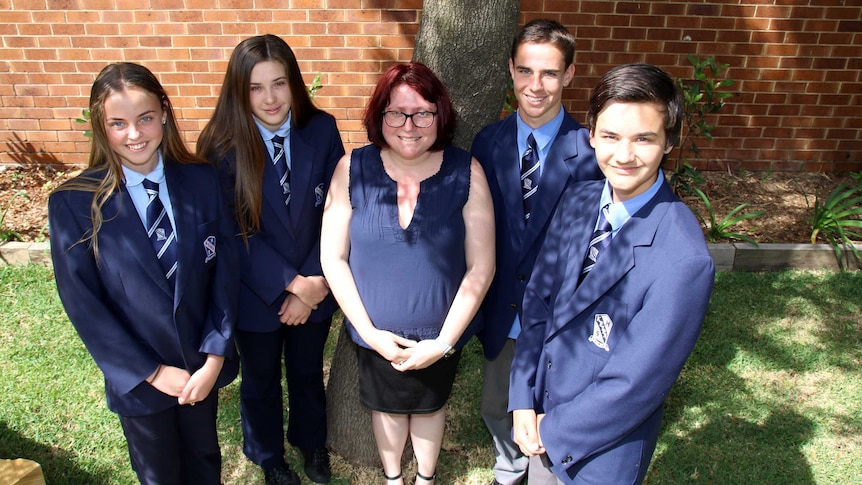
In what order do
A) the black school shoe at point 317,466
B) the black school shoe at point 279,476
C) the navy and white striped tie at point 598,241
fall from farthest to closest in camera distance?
1. the black school shoe at point 317,466
2. the black school shoe at point 279,476
3. the navy and white striped tie at point 598,241

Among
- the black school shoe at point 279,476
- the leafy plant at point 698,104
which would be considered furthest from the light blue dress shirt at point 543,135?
the leafy plant at point 698,104

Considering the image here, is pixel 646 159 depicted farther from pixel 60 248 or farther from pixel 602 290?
pixel 60 248

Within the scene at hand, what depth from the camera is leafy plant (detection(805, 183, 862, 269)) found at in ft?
18.8

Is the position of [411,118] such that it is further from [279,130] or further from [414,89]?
[279,130]

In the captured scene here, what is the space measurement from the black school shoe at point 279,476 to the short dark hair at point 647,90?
100 inches

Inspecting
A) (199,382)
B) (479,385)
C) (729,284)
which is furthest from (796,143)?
(199,382)

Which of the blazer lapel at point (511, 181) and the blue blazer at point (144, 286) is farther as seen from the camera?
the blazer lapel at point (511, 181)

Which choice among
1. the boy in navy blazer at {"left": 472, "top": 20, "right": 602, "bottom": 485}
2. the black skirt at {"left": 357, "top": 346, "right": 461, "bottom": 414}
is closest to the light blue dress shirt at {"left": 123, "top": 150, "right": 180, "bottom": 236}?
the black skirt at {"left": 357, "top": 346, "right": 461, "bottom": 414}

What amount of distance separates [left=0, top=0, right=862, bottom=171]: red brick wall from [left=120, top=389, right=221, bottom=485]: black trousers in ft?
13.2

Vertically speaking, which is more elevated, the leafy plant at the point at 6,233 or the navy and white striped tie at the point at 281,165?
the navy and white striped tie at the point at 281,165

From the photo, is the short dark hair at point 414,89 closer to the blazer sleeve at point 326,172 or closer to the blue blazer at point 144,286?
the blazer sleeve at point 326,172

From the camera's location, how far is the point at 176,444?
2971 millimetres

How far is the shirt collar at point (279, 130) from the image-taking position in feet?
9.97

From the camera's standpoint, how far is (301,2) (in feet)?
19.7
